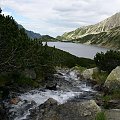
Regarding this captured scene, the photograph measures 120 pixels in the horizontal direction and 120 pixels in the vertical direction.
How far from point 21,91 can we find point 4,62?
936 cm

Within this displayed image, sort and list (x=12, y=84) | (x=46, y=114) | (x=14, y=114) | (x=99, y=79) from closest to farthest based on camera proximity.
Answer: (x=46, y=114) → (x=14, y=114) → (x=12, y=84) → (x=99, y=79)

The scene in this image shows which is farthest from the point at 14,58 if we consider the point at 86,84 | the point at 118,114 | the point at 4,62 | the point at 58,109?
the point at 86,84

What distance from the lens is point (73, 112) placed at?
2262 cm

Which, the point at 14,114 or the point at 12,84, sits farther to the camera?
the point at 12,84

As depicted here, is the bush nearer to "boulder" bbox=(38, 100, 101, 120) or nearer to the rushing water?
the rushing water

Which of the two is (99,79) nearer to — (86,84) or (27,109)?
(86,84)

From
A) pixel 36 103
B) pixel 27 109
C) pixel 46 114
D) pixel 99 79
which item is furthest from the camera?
pixel 99 79

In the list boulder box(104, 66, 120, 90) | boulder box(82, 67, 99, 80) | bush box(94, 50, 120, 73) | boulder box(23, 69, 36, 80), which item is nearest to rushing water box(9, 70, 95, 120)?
boulder box(23, 69, 36, 80)

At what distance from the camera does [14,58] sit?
1052 inches

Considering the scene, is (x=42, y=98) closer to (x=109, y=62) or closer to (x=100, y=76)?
(x=100, y=76)

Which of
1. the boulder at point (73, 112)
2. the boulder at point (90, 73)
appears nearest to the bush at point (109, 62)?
the boulder at point (90, 73)

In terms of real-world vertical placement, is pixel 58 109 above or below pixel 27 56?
below

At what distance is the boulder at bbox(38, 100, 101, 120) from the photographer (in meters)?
21.8

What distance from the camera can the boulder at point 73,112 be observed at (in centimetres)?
2178
